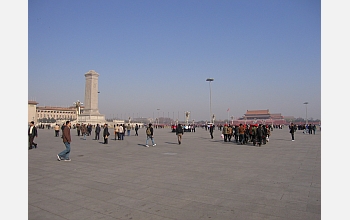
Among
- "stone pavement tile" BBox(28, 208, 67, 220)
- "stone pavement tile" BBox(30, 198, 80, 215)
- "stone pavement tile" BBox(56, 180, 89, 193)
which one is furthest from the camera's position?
"stone pavement tile" BBox(56, 180, 89, 193)

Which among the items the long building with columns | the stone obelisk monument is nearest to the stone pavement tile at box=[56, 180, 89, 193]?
the stone obelisk monument

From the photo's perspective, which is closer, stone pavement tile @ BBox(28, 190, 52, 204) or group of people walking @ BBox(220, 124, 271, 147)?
stone pavement tile @ BBox(28, 190, 52, 204)

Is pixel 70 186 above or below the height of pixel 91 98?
below

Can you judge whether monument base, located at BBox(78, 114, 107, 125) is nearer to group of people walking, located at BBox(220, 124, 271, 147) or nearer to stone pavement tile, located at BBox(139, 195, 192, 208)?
group of people walking, located at BBox(220, 124, 271, 147)

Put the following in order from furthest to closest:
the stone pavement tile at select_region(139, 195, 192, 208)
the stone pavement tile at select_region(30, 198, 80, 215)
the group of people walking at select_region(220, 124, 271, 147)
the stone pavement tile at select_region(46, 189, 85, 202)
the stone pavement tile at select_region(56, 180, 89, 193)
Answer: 1. the group of people walking at select_region(220, 124, 271, 147)
2. the stone pavement tile at select_region(56, 180, 89, 193)
3. the stone pavement tile at select_region(46, 189, 85, 202)
4. the stone pavement tile at select_region(139, 195, 192, 208)
5. the stone pavement tile at select_region(30, 198, 80, 215)

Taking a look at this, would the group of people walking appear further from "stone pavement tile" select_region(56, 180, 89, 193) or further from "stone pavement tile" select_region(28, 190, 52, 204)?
"stone pavement tile" select_region(28, 190, 52, 204)

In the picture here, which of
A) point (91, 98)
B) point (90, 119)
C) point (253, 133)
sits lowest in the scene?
point (90, 119)

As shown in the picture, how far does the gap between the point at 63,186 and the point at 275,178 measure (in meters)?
5.29

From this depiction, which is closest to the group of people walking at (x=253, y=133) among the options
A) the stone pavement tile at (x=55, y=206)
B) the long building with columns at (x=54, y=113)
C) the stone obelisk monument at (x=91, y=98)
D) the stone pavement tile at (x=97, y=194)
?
the stone pavement tile at (x=97, y=194)

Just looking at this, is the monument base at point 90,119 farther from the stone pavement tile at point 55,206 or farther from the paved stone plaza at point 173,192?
the stone pavement tile at point 55,206

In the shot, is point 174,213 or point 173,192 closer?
point 174,213

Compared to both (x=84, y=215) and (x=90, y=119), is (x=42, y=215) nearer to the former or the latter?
(x=84, y=215)

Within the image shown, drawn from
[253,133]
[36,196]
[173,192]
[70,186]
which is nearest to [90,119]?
[253,133]

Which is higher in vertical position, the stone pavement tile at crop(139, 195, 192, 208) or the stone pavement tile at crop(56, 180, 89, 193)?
the stone pavement tile at crop(139, 195, 192, 208)
